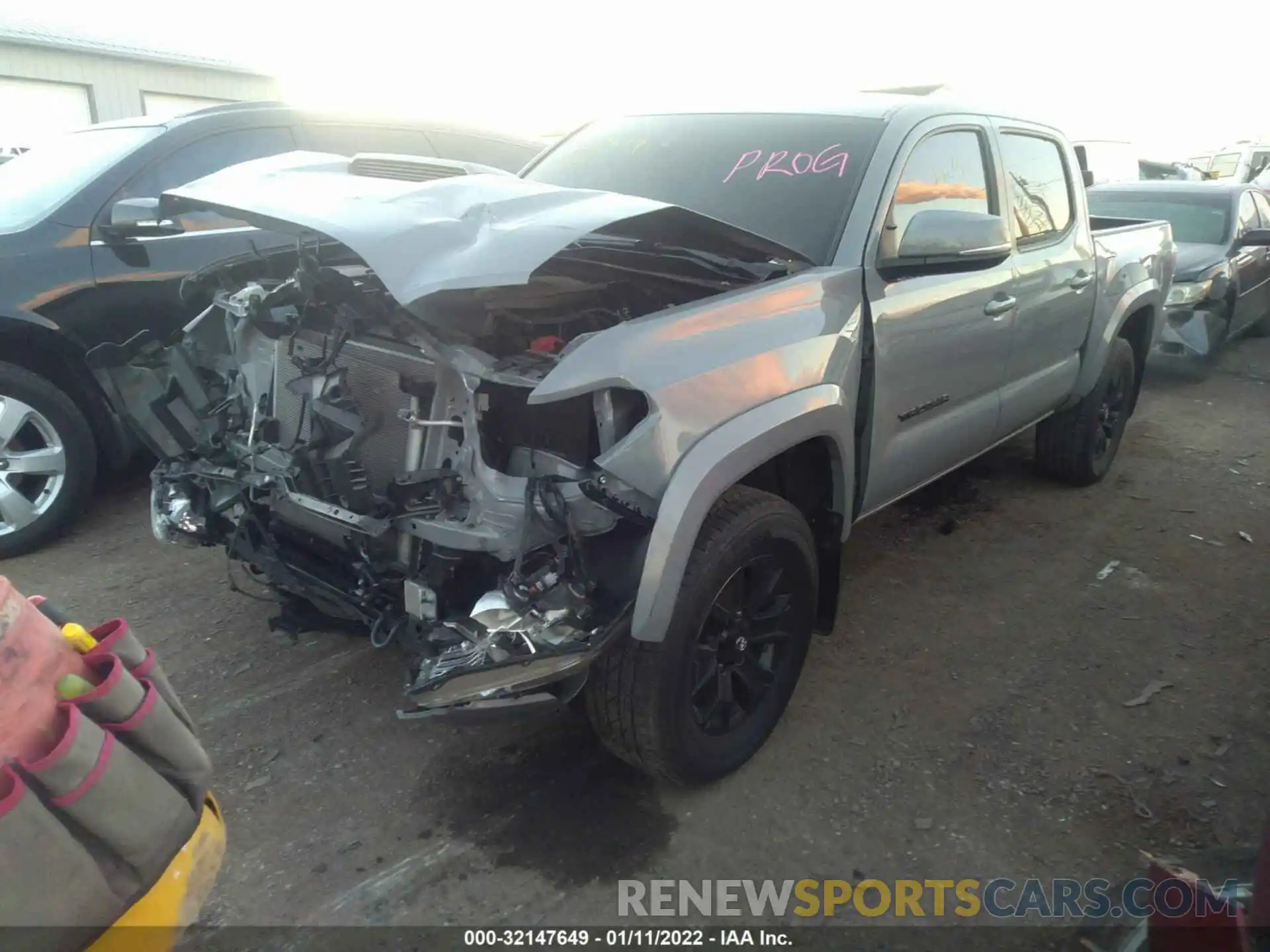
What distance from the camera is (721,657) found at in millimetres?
2713

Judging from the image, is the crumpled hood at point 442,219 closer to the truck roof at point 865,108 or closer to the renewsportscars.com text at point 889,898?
the truck roof at point 865,108

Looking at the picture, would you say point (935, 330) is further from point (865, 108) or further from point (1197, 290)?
point (1197, 290)

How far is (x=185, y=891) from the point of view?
1594 mm

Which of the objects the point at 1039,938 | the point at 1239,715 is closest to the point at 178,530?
the point at 1039,938

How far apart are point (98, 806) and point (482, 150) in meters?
4.99

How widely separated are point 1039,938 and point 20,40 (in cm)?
2124

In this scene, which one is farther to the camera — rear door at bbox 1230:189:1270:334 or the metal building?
the metal building

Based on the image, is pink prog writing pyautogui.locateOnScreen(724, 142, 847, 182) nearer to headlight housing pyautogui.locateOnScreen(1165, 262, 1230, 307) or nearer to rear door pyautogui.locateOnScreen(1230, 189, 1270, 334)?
headlight housing pyautogui.locateOnScreen(1165, 262, 1230, 307)

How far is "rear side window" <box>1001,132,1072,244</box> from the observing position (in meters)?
3.94

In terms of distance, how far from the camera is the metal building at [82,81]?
17.4 meters

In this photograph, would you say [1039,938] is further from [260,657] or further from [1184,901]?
[260,657]

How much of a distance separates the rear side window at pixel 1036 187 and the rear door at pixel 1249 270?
5.01 meters

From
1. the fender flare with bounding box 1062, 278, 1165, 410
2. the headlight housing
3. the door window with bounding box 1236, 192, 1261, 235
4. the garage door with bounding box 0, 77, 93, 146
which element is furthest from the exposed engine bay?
the garage door with bounding box 0, 77, 93, 146

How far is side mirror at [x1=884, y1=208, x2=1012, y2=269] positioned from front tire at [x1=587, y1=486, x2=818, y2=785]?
95 centimetres
